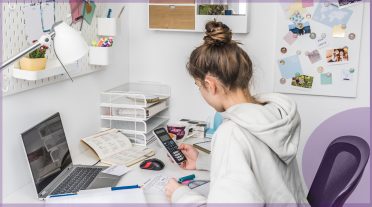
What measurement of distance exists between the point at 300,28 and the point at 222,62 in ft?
3.17

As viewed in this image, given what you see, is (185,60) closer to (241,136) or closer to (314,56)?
(314,56)

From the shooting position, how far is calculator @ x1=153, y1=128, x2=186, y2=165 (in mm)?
1754

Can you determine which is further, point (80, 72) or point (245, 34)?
point (245, 34)

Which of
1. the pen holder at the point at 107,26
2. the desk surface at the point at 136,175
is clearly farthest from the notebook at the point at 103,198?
the pen holder at the point at 107,26

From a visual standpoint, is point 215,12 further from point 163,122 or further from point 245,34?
point 163,122

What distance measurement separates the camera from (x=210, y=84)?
133cm

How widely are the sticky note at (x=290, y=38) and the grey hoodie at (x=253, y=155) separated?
865mm

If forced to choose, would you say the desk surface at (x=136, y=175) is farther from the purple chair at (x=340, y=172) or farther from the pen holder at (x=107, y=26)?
the pen holder at (x=107, y=26)

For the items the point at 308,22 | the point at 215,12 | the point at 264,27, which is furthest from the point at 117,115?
the point at 308,22

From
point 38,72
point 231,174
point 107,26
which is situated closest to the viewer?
point 231,174

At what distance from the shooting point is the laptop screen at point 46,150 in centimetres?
144

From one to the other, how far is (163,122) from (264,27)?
72 centimetres

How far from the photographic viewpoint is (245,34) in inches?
87.4

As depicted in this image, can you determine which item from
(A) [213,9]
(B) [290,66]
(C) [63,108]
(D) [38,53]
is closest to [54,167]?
(C) [63,108]
